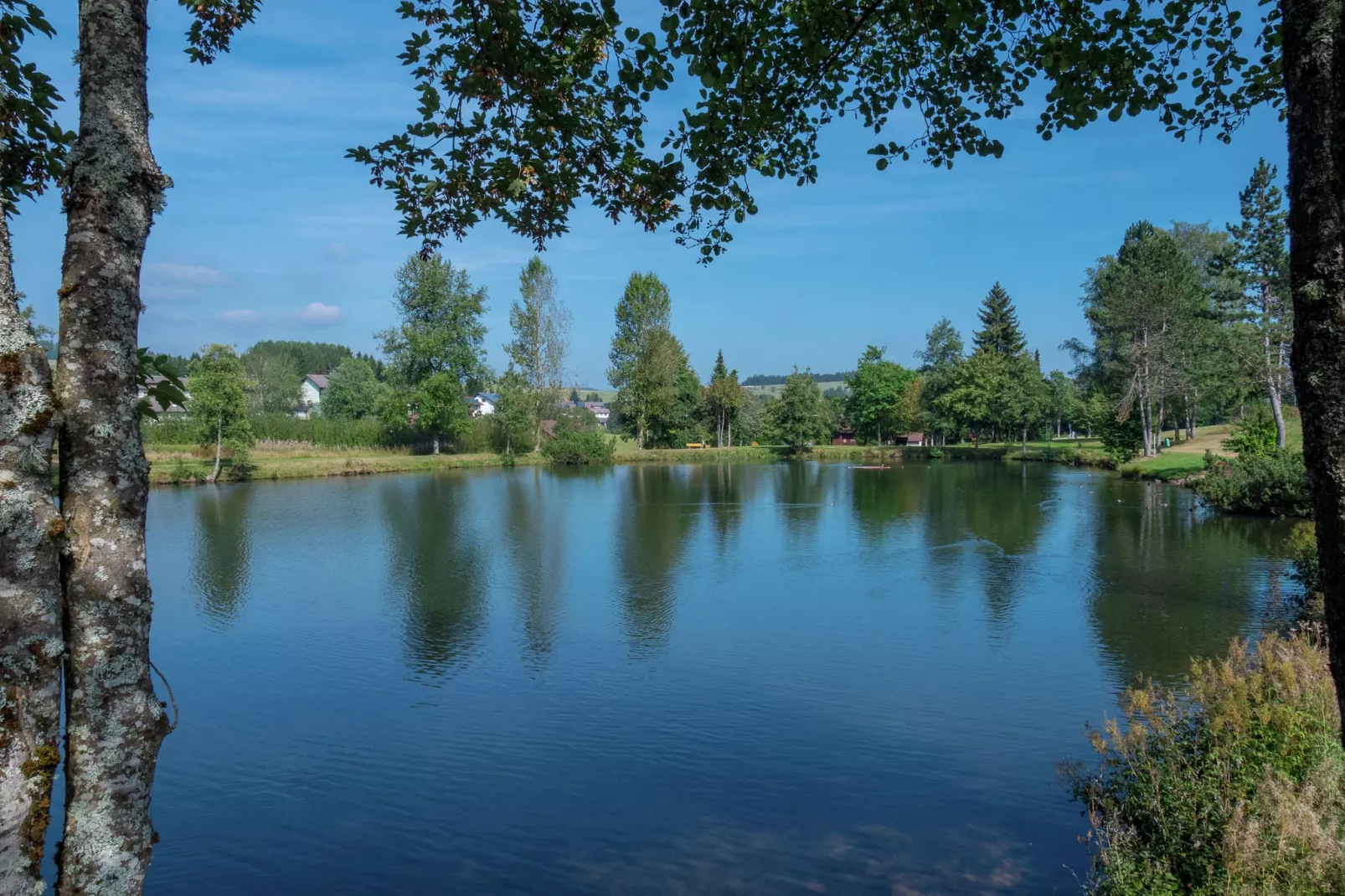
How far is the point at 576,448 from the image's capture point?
191 feet

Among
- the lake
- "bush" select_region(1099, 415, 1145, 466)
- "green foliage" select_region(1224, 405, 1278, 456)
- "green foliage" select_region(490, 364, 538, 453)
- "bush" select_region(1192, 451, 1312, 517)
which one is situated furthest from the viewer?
"green foliage" select_region(490, 364, 538, 453)

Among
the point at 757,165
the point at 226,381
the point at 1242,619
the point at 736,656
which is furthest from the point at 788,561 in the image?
the point at 226,381

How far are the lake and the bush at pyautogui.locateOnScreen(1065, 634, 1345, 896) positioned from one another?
3.26 feet

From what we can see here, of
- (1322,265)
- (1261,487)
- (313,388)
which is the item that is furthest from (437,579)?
(313,388)

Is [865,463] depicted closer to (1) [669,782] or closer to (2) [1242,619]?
(2) [1242,619]

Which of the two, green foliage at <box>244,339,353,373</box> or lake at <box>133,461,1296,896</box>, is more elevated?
green foliage at <box>244,339,353,373</box>

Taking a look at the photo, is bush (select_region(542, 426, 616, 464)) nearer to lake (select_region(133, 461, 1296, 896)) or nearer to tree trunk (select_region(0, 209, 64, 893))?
lake (select_region(133, 461, 1296, 896))

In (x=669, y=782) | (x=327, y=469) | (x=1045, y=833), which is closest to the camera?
(x=1045, y=833)

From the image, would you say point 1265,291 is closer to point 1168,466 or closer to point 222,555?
point 1168,466

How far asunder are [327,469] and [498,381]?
1663 centimetres

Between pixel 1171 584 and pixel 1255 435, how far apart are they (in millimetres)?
18494

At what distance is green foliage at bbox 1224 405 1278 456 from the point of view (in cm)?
2922

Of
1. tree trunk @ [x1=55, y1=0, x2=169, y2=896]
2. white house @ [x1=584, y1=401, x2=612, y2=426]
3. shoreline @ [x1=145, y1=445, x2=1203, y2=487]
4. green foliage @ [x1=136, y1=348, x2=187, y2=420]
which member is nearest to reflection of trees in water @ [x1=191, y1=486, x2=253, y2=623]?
shoreline @ [x1=145, y1=445, x2=1203, y2=487]

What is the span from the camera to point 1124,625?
515 inches
